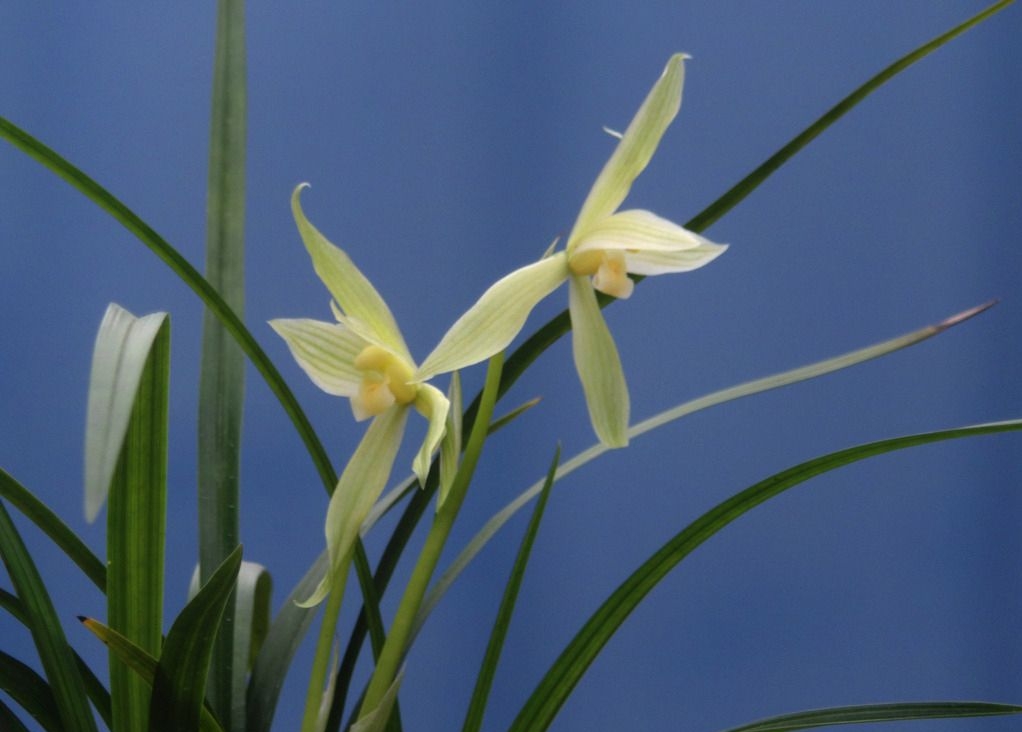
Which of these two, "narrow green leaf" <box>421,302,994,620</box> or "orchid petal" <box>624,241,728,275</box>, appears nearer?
"orchid petal" <box>624,241,728,275</box>

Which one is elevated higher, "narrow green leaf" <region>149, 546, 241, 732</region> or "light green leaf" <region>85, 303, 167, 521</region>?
"light green leaf" <region>85, 303, 167, 521</region>

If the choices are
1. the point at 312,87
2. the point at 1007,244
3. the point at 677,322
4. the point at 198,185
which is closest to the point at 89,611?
the point at 198,185

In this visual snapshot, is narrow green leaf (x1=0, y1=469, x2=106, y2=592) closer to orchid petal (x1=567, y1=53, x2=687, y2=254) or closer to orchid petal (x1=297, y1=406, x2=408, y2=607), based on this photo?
orchid petal (x1=297, y1=406, x2=408, y2=607)

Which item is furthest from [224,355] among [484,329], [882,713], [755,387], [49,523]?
[882,713]

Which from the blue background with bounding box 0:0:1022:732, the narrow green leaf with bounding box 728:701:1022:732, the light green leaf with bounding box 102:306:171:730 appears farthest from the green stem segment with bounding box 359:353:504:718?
the blue background with bounding box 0:0:1022:732

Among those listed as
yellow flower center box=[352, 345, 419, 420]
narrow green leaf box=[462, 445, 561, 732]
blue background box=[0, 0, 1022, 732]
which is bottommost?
narrow green leaf box=[462, 445, 561, 732]

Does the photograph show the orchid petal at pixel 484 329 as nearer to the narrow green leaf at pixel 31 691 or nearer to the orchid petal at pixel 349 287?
the orchid petal at pixel 349 287

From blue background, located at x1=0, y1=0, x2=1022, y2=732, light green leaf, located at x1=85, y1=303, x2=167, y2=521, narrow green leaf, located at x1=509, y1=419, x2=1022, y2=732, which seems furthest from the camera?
blue background, located at x1=0, y1=0, x2=1022, y2=732

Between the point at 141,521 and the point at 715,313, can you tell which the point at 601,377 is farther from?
the point at 715,313

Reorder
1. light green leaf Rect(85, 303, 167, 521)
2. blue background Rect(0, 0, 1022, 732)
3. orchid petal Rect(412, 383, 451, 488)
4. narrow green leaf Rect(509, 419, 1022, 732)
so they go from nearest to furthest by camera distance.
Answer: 1. light green leaf Rect(85, 303, 167, 521)
2. orchid petal Rect(412, 383, 451, 488)
3. narrow green leaf Rect(509, 419, 1022, 732)
4. blue background Rect(0, 0, 1022, 732)
